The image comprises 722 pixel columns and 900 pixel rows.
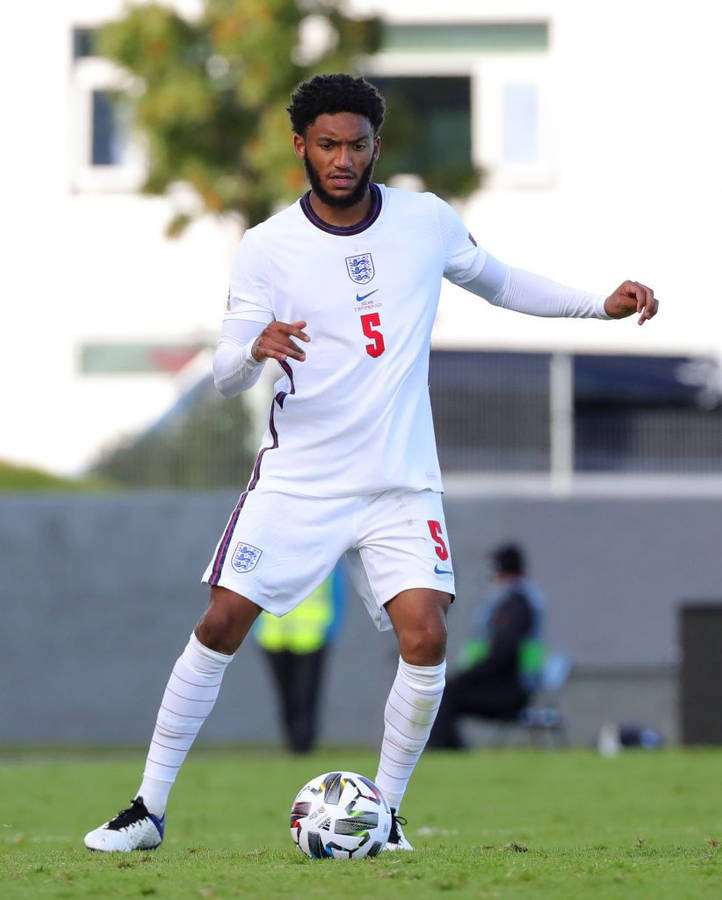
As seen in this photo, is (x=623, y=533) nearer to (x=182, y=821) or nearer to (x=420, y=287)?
(x=182, y=821)

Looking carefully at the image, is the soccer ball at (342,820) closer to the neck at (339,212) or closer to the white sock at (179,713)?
the white sock at (179,713)

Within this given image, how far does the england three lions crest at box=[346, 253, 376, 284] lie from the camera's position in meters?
5.93

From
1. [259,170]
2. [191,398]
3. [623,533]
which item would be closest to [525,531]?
[623,533]

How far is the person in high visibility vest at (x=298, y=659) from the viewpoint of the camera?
1422 cm

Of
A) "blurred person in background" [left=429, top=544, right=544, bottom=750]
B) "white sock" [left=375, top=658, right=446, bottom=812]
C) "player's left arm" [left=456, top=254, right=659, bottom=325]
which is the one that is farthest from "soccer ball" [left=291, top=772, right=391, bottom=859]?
"blurred person in background" [left=429, top=544, right=544, bottom=750]

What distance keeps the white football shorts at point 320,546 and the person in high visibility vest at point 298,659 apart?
826cm

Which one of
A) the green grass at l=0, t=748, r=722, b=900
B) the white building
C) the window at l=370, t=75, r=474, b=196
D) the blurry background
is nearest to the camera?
the green grass at l=0, t=748, r=722, b=900

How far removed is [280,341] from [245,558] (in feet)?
2.48

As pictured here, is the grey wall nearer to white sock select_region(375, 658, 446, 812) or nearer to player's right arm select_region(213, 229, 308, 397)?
white sock select_region(375, 658, 446, 812)

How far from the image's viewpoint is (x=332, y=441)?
5.93 metres

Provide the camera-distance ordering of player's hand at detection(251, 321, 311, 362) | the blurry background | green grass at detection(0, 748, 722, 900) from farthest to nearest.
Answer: the blurry background < player's hand at detection(251, 321, 311, 362) < green grass at detection(0, 748, 722, 900)

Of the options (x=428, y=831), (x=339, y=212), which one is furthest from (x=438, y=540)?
(x=428, y=831)

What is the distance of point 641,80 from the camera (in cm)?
3028

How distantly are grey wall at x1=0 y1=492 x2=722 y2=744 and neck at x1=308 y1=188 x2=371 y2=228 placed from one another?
12369mm
